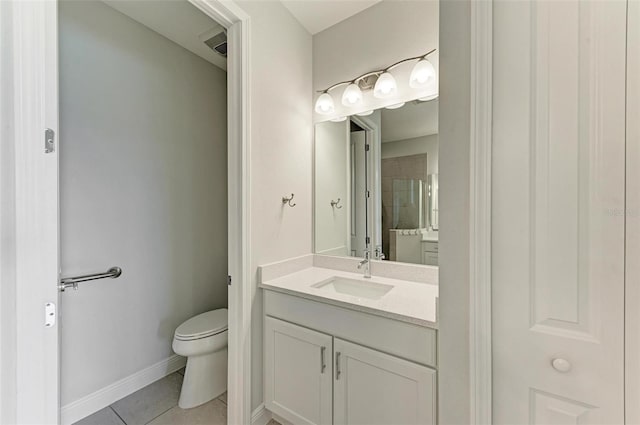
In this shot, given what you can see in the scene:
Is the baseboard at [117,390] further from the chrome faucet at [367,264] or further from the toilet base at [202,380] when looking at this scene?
the chrome faucet at [367,264]

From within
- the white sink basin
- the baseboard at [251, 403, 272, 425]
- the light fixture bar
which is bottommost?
the baseboard at [251, 403, 272, 425]

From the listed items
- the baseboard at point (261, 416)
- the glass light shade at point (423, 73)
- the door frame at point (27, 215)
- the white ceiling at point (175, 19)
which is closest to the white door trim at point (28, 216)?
the door frame at point (27, 215)

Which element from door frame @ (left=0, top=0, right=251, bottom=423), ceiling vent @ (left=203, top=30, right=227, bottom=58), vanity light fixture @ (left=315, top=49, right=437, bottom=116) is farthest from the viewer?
ceiling vent @ (left=203, top=30, right=227, bottom=58)

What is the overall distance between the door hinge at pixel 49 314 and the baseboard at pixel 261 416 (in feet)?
3.97

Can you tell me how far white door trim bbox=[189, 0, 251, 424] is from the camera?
142cm

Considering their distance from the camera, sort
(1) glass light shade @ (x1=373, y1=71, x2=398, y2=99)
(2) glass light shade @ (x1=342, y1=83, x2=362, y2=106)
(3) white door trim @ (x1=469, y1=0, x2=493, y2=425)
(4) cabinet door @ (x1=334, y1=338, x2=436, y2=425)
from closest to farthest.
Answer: (3) white door trim @ (x1=469, y1=0, x2=493, y2=425), (4) cabinet door @ (x1=334, y1=338, x2=436, y2=425), (1) glass light shade @ (x1=373, y1=71, x2=398, y2=99), (2) glass light shade @ (x1=342, y1=83, x2=362, y2=106)

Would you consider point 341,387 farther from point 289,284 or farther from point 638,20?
point 638,20

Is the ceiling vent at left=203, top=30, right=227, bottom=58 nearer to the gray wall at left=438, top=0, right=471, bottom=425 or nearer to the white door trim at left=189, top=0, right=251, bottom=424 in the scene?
the white door trim at left=189, top=0, right=251, bottom=424

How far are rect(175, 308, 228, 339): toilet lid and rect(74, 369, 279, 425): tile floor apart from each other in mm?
447

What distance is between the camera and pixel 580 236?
67cm

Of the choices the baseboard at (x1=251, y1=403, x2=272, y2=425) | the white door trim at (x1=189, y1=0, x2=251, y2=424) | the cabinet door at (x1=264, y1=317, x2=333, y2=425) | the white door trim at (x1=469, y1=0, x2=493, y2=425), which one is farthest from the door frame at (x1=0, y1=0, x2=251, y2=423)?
the white door trim at (x1=469, y1=0, x2=493, y2=425)

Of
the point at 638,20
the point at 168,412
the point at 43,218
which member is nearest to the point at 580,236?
the point at 638,20

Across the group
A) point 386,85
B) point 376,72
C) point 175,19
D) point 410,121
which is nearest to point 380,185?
point 410,121

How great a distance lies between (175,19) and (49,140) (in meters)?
1.63
